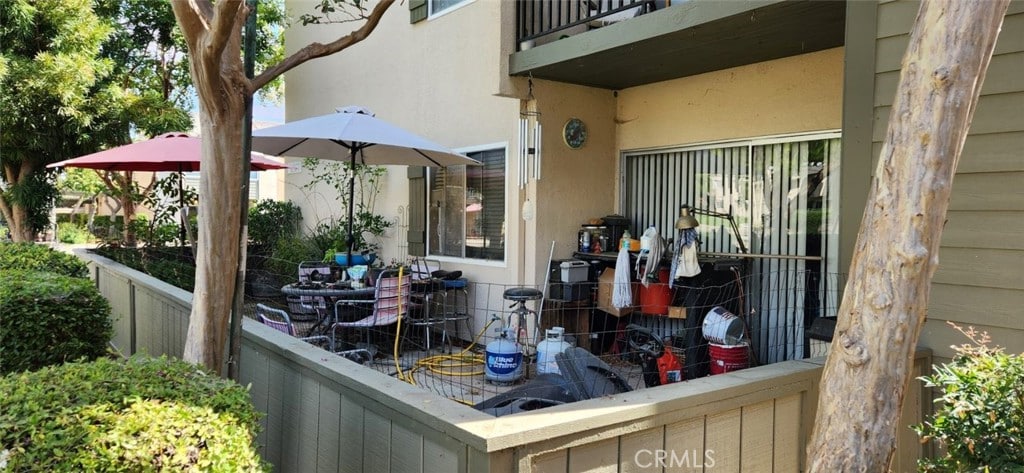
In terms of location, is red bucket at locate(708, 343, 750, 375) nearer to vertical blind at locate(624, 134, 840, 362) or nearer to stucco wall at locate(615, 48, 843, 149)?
vertical blind at locate(624, 134, 840, 362)

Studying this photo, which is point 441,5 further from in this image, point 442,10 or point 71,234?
point 71,234

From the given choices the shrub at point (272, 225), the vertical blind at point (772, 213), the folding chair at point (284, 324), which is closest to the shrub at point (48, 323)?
the folding chair at point (284, 324)

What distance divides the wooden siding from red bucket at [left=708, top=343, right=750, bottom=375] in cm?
157

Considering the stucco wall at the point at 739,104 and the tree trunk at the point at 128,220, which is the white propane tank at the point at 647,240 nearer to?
the stucco wall at the point at 739,104

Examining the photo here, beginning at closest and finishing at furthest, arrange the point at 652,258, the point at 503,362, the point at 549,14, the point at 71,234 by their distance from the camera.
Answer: the point at 503,362 < the point at 652,258 < the point at 549,14 < the point at 71,234

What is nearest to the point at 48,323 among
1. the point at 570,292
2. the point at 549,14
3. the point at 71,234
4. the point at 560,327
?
the point at 560,327

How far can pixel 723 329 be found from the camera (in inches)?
181

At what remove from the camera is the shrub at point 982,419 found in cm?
193

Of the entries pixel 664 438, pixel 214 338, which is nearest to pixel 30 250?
pixel 214 338

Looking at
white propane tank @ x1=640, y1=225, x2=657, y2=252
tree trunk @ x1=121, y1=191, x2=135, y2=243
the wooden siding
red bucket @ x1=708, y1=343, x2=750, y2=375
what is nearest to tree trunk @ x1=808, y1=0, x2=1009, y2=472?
the wooden siding

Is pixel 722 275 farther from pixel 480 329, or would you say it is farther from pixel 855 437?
pixel 855 437

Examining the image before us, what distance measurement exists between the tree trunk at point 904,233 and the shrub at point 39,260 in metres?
7.15

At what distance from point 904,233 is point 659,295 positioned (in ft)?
13.3

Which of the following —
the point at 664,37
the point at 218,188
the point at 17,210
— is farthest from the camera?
the point at 17,210
